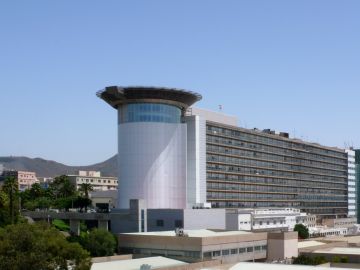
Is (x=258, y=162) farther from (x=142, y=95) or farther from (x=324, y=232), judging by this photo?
(x=142, y=95)

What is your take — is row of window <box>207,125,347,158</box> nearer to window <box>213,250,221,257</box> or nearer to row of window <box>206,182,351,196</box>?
row of window <box>206,182,351,196</box>

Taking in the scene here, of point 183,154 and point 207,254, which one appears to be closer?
point 207,254

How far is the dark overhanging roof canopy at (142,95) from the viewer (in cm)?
11944

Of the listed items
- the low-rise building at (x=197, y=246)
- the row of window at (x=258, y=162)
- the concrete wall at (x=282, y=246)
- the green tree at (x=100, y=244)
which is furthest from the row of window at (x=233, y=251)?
the row of window at (x=258, y=162)

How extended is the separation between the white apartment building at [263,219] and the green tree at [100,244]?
133ft

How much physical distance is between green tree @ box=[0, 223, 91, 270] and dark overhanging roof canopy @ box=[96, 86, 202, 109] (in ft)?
244

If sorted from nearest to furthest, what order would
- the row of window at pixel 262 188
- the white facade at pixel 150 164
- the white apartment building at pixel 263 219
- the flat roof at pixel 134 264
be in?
the flat roof at pixel 134 264
the white facade at pixel 150 164
the white apartment building at pixel 263 219
the row of window at pixel 262 188

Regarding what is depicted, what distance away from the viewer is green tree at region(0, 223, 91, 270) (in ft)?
145

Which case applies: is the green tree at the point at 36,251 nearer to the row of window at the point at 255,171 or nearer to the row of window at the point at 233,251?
the row of window at the point at 233,251

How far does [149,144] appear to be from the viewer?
12181cm

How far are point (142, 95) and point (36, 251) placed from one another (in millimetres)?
77534

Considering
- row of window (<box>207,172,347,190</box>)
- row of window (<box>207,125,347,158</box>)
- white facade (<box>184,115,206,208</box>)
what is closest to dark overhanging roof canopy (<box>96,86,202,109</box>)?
white facade (<box>184,115,206,208</box>)

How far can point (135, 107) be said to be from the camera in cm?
12181

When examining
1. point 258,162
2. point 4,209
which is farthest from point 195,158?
point 4,209
